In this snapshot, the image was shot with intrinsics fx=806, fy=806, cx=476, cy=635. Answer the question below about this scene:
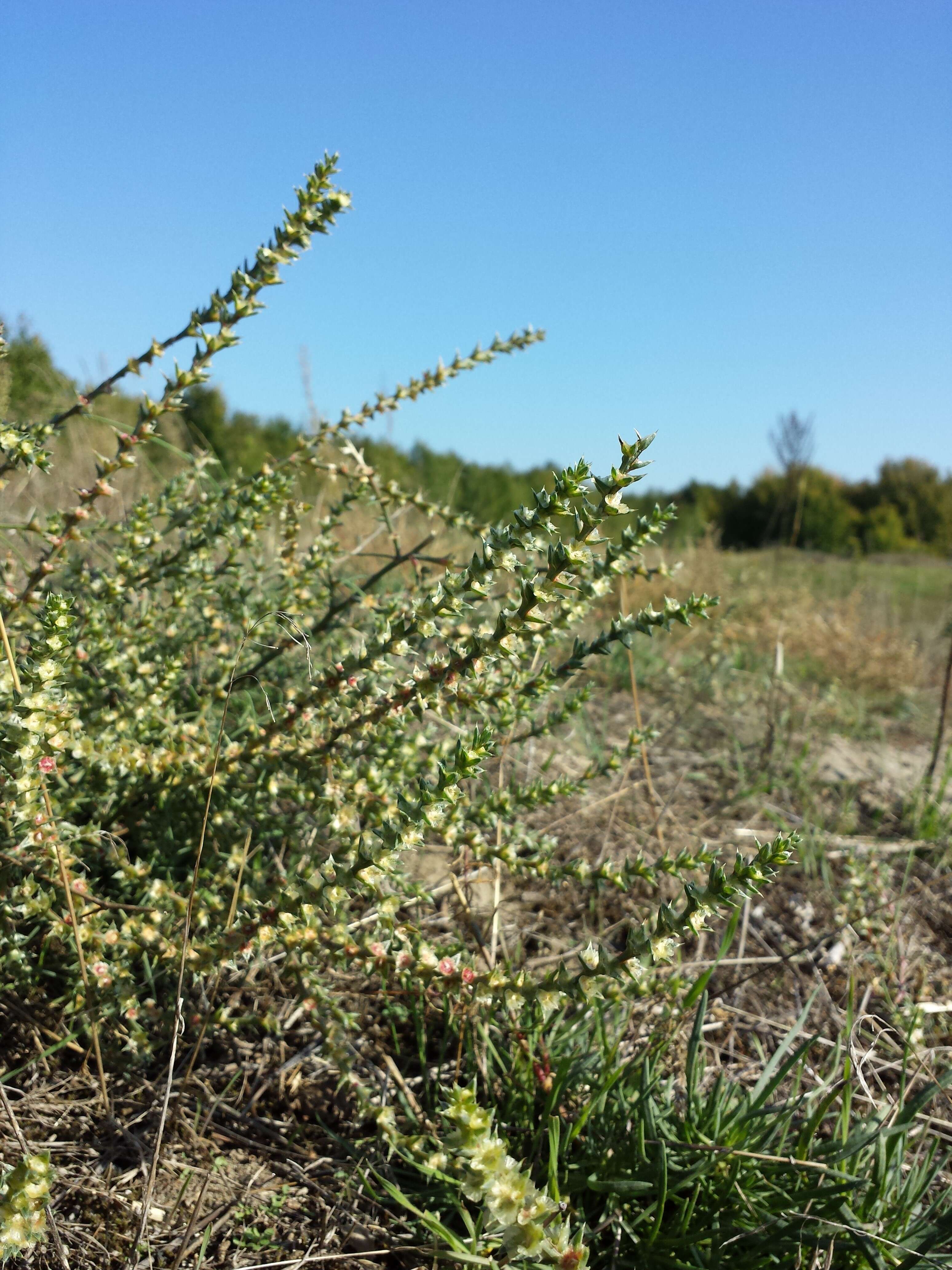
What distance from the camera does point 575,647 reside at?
155 centimetres

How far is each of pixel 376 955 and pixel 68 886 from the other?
0.54m

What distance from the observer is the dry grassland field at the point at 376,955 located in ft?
4.25

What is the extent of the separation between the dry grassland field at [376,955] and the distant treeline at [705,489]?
600 millimetres

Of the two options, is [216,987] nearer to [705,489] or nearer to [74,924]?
[74,924]

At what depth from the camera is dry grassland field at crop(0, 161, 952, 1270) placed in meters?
1.29

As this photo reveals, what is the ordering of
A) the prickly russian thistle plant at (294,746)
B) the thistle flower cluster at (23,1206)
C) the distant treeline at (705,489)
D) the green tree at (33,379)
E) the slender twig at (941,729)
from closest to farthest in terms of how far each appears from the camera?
the thistle flower cluster at (23,1206), the prickly russian thistle plant at (294,746), the slender twig at (941,729), the green tree at (33,379), the distant treeline at (705,489)

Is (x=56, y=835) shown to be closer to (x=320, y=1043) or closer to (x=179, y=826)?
(x=179, y=826)

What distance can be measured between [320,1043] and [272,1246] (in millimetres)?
440

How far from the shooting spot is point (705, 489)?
27922 mm

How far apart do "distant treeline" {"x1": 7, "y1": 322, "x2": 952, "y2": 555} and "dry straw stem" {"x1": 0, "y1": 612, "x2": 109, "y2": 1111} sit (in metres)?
1.02

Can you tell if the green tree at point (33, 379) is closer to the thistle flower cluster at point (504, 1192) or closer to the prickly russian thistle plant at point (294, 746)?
the prickly russian thistle plant at point (294, 746)

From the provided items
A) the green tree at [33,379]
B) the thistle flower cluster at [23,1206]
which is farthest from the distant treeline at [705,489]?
the thistle flower cluster at [23,1206]

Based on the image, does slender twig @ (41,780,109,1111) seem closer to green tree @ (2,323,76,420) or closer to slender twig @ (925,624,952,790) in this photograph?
slender twig @ (925,624,952,790)

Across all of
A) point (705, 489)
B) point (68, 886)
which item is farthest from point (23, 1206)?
point (705, 489)
